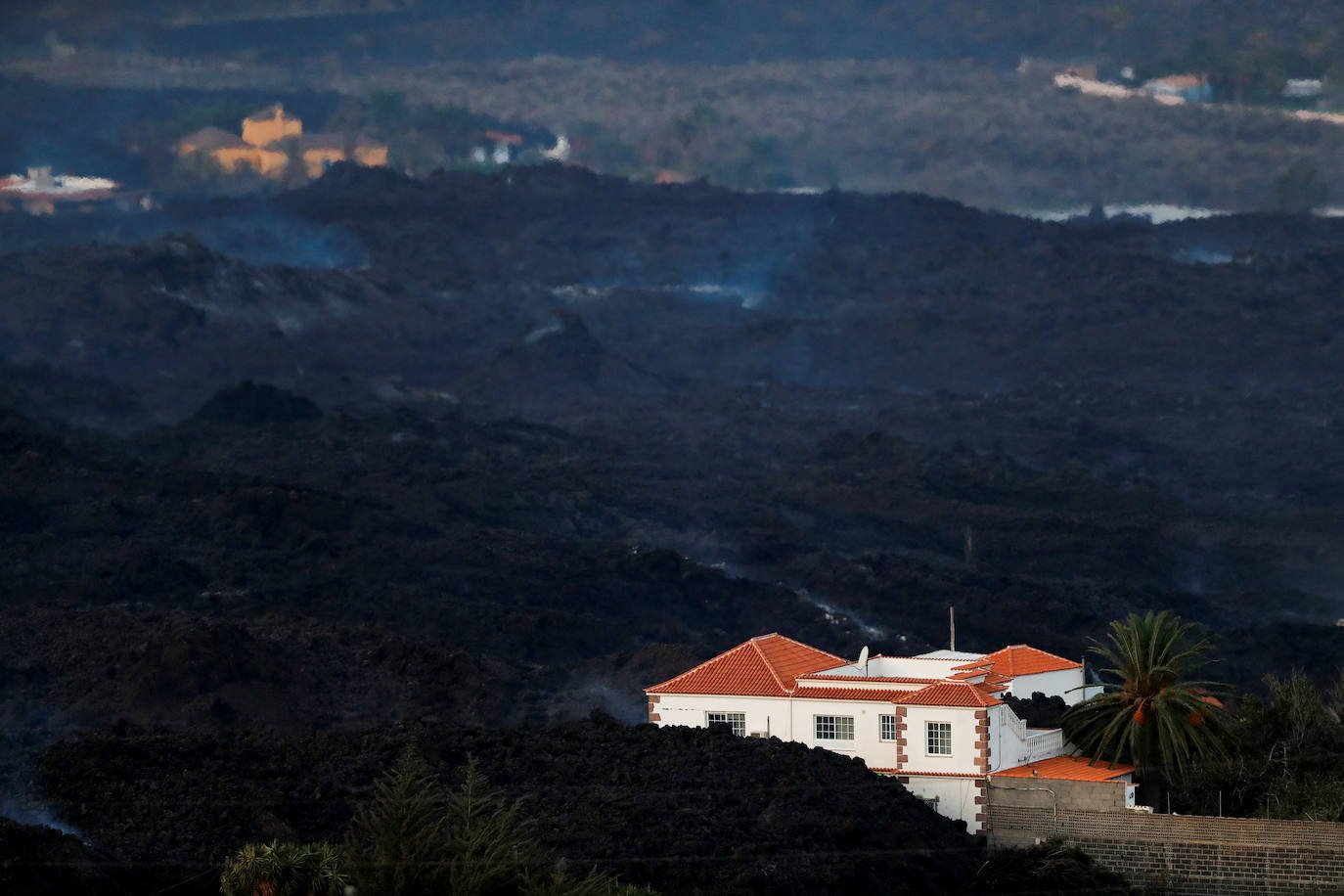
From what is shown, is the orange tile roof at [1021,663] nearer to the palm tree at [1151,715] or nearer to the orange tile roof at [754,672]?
the orange tile roof at [754,672]

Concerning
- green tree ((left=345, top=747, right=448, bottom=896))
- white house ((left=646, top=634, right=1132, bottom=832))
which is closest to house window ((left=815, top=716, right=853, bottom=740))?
white house ((left=646, top=634, right=1132, bottom=832))

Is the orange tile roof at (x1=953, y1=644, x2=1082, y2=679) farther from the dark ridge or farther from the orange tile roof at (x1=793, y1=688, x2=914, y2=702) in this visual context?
the dark ridge

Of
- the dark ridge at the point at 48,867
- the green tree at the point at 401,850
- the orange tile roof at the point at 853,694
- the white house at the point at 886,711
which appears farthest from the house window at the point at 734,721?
the dark ridge at the point at 48,867

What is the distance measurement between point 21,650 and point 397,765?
46719 mm

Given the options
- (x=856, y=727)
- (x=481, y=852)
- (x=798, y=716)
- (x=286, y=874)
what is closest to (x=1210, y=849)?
(x=856, y=727)

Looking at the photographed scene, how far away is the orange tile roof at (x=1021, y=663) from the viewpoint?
7644 centimetres

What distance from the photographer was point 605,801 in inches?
2502

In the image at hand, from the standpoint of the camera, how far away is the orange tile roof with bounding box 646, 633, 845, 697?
70.6 m

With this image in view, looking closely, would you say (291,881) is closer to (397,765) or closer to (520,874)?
(520,874)

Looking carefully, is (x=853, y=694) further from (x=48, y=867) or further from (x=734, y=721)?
(x=48, y=867)

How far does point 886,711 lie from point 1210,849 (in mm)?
9853

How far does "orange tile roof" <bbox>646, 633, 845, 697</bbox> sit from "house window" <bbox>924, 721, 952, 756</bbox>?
15.6 ft

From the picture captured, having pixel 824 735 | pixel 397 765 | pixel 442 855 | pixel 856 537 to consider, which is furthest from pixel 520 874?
pixel 856 537

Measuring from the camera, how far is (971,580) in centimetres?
16338
